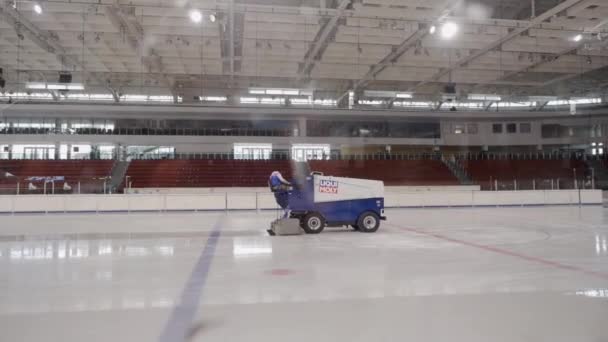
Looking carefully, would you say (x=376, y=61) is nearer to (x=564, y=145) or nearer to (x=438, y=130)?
(x=438, y=130)

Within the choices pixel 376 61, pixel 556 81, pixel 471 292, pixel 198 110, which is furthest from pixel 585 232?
pixel 198 110

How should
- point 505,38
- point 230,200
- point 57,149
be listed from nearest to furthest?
point 505,38
point 230,200
point 57,149

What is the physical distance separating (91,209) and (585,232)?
556 inches

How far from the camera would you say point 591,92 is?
22.1 m

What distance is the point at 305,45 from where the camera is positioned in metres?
14.3

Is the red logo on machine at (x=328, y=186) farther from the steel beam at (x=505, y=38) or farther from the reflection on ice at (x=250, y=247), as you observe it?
the steel beam at (x=505, y=38)

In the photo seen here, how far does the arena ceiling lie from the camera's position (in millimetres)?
11094

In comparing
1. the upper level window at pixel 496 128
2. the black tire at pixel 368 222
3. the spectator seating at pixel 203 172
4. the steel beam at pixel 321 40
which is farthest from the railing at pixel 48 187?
the upper level window at pixel 496 128

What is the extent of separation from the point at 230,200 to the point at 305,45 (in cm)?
621

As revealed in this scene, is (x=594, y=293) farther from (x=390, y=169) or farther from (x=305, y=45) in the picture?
(x=390, y=169)

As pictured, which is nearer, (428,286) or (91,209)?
(428,286)

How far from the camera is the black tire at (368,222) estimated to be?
25.9 feet

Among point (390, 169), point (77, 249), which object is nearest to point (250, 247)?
point (77, 249)

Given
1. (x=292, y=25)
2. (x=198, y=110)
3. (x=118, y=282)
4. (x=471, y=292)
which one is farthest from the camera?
(x=198, y=110)
